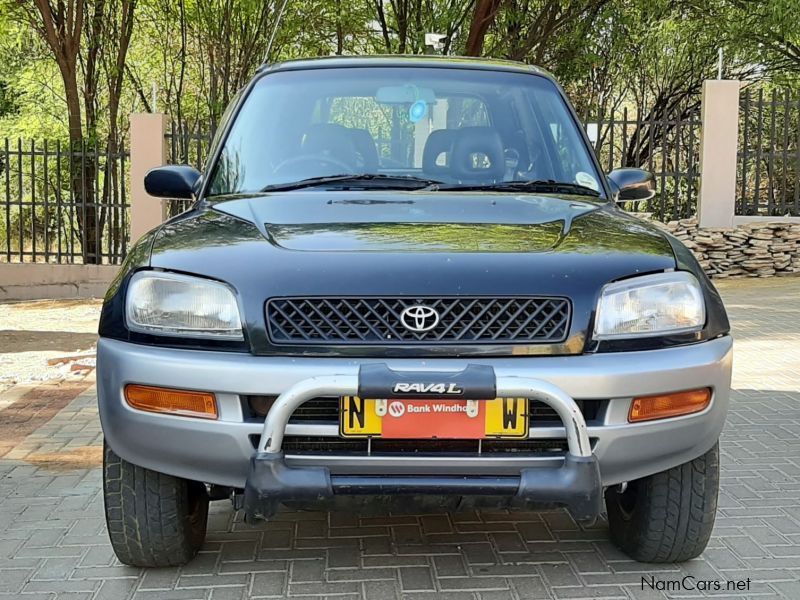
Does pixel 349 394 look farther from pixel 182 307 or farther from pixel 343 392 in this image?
pixel 182 307

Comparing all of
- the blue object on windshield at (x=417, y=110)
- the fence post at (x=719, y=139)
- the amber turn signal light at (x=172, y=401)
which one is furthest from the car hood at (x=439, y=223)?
the fence post at (x=719, y=139)

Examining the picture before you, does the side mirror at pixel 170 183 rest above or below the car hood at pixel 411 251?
above

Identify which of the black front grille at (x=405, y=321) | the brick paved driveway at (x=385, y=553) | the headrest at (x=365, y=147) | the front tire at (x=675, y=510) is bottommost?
the brick paved driveway at (x=385, y=553)

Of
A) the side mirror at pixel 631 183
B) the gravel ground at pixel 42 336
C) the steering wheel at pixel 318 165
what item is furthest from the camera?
the gravel ground at pixel 42 336

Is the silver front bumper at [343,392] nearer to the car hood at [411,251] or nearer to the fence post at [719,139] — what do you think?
the car hood at [411,251]

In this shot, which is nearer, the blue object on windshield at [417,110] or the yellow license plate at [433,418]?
the yellow license plate at [433,418]

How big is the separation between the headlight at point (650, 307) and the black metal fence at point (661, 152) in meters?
4.35

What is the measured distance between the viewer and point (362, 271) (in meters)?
2.66

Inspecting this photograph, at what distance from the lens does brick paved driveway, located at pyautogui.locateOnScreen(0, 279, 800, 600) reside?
309 cm

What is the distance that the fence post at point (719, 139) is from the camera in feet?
46.5

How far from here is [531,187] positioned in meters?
3.69

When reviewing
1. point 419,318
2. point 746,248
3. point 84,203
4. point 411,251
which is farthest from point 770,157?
point 419,318

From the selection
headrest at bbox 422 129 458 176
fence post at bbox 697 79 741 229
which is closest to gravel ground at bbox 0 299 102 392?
headrest at bbox 422 129 458 176

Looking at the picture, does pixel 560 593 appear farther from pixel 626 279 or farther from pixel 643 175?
pixel 643 175
